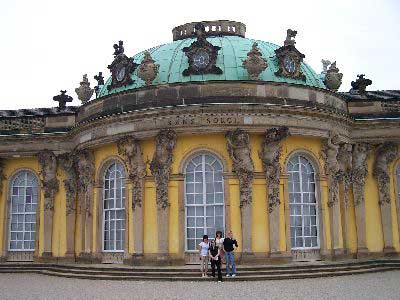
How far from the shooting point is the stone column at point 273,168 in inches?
717

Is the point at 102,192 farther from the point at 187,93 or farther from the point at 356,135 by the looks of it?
the point at 356,135

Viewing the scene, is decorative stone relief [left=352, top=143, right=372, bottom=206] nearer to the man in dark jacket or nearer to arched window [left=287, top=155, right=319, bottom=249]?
arched window [left=287, top=155, right=319, bottom=249]

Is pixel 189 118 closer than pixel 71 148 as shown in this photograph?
Yes

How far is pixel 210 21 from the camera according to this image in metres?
23.9

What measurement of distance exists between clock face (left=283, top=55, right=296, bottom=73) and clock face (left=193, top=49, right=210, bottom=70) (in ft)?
10.3

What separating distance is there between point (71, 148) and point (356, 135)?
483 inches

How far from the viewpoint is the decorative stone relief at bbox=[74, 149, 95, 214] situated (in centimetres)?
2059

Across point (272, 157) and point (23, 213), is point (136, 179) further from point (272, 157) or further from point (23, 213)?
point (23, 213)

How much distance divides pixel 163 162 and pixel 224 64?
480 cm

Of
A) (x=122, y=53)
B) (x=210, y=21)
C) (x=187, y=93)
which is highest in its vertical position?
(x=210, y=21)

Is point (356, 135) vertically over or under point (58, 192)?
over

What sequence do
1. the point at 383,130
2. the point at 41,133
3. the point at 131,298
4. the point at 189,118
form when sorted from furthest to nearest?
the point at 41,133
the point at 383,130
the point at 189,118
the point at 131,298

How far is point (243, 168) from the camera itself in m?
18.2

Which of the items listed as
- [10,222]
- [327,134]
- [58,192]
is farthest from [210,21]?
[10,222]
